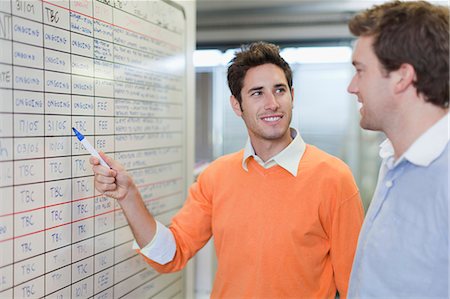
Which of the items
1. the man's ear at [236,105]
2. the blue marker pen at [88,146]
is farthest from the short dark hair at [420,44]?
the blue marker pen at [88,146]

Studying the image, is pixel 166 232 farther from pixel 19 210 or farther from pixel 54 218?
pixel 19 210

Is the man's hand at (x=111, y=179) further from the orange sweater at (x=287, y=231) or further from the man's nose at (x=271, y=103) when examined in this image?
the man's nose at (x=271, y=103)

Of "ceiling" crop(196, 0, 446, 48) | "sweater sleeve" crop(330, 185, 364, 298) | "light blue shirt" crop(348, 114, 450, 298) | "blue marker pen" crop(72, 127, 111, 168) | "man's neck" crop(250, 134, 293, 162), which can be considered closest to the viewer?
"light blue shirt" crop(348, 114, 450, 298)

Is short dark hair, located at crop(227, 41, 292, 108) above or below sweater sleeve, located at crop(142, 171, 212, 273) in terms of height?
above

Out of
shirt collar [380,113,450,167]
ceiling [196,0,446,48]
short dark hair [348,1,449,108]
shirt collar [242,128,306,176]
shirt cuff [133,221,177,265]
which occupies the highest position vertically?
ceiling [196,0,446,48]

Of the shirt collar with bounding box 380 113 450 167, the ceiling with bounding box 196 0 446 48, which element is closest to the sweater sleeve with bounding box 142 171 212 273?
the shirt collar with bounding box 380 113 450 167

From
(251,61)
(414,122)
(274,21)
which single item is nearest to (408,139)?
(414,122)

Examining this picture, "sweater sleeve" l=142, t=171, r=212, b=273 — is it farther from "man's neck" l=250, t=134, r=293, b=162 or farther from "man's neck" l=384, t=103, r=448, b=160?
"man's neck" l=384, t=103, r=448, b=160

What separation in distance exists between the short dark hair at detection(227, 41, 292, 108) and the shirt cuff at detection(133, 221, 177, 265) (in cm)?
50

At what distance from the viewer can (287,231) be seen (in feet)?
4.41

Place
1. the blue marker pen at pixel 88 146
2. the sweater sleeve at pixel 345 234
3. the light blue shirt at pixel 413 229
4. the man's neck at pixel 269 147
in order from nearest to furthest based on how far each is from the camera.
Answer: the light blue shirt at pixel 413 229 < the blue marker pen at pixel 88 146 < the sweater sleeve at pixel 345 234 < the man's neck at pixel 269 147

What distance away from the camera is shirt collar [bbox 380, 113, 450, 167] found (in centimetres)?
96

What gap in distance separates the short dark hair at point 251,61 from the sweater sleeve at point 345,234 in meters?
0.45

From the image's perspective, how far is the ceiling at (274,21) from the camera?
3211 mm
